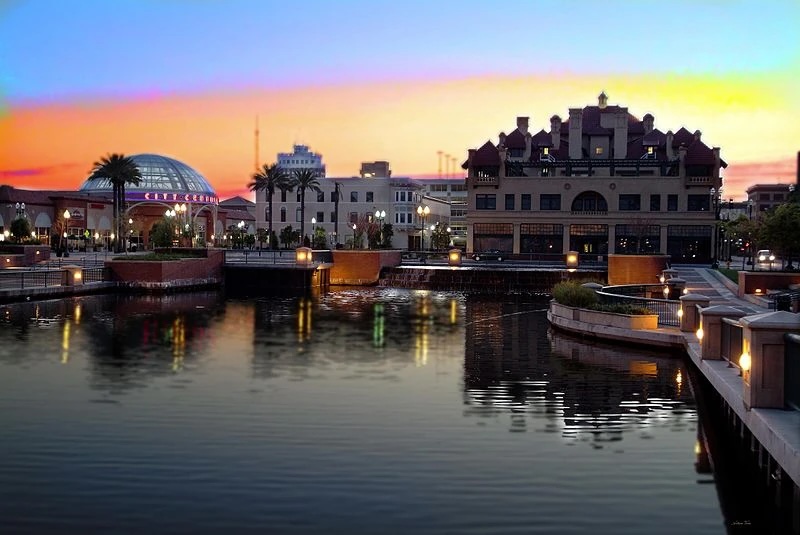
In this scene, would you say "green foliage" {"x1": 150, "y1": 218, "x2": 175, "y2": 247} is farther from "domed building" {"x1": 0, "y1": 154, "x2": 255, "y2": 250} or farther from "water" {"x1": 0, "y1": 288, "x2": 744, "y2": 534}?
"water" {"x1": 0, "y1": 288, "x2": 744, "y2": 534}

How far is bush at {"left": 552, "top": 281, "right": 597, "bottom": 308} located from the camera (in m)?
37.7

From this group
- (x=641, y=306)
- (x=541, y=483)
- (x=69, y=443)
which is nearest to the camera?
(x=541, y=483)

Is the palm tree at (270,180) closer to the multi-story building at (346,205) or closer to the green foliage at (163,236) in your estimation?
the multi-story building at (346,205)

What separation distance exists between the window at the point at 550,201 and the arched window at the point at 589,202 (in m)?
1.88

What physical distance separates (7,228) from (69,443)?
4048 inches

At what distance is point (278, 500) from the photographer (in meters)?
14.6

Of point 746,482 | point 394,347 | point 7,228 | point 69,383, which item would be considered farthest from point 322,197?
point 746,482

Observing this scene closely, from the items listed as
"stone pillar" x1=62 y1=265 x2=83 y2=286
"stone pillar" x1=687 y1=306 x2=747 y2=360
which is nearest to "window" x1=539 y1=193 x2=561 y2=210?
"stone pillar" x1=62 y1=265 x2=83 y2=286

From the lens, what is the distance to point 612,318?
34594 mm

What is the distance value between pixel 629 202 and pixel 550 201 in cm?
910

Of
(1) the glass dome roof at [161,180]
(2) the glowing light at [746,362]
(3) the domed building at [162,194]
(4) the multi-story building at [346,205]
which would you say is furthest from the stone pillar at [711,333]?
(1) the glass dome roof at [161,180]

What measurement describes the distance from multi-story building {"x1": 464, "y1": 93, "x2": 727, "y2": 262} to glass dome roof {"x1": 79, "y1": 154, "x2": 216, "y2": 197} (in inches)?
2302

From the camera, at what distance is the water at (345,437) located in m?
14.0

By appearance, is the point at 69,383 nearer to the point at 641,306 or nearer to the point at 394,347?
the point at 394,347
